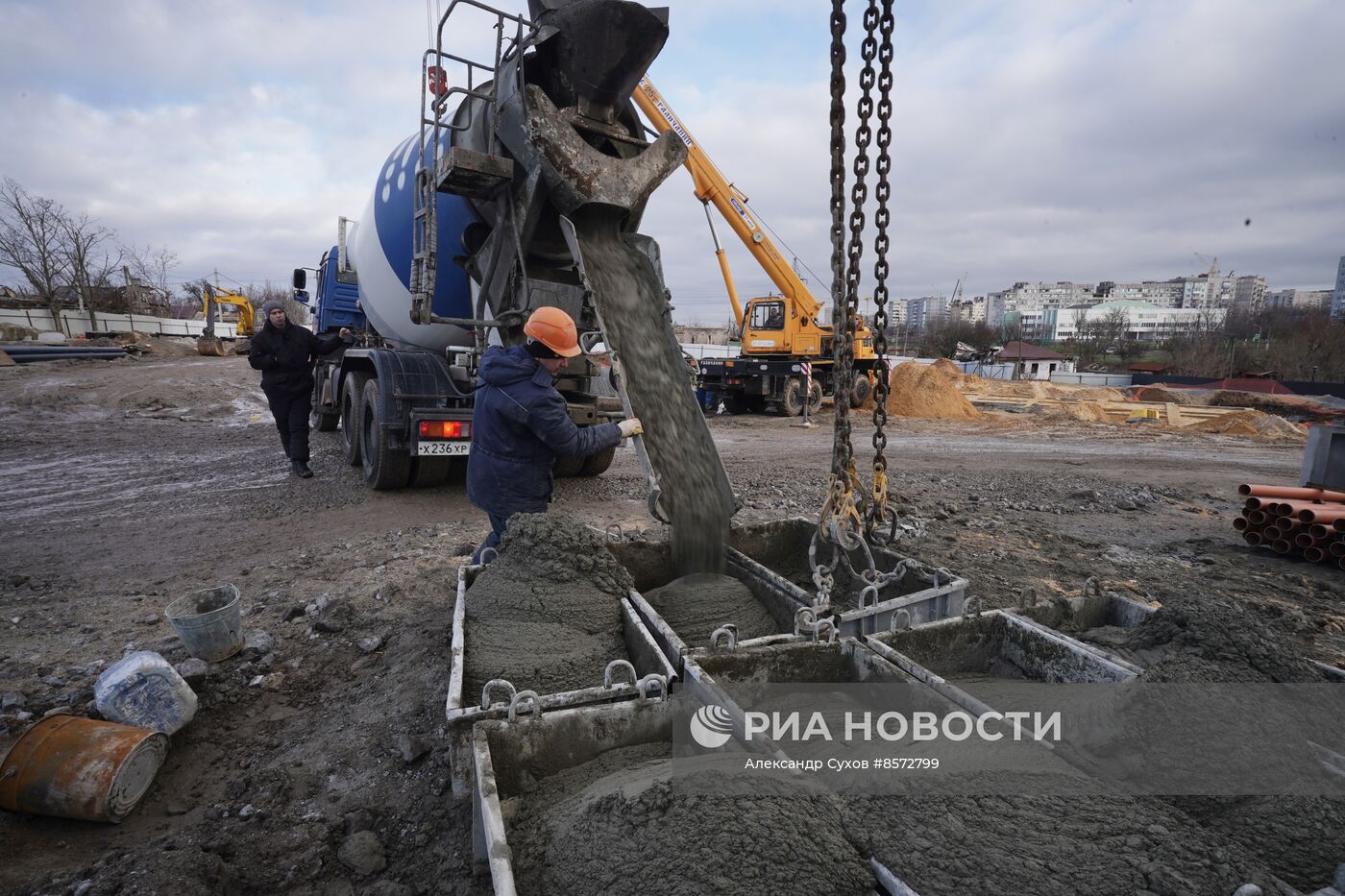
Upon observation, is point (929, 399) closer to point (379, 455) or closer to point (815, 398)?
point (815, 398)

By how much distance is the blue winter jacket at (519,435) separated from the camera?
3330 mm

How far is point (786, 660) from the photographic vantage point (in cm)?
236

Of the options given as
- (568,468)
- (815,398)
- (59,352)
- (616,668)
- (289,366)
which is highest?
(289,366)

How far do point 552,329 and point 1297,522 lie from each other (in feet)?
19.2

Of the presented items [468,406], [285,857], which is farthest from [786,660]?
[468,406]

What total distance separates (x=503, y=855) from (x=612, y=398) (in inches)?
193

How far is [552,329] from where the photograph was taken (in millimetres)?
3312

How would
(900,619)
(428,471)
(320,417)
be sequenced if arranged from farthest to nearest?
(320,417) → (428,471) → (900,619)

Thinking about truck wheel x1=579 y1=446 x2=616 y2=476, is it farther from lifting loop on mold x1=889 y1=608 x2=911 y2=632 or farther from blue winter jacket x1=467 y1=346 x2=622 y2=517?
lifting loop on mold x1=889 y1=608 x2=911 y2=632

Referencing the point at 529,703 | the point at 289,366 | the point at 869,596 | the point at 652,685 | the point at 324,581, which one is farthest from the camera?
the point at 289,366

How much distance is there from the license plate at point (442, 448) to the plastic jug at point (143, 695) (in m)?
3.05

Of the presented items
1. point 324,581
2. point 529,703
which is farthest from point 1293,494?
point 324,581

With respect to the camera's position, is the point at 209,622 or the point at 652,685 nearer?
the point at 652,685

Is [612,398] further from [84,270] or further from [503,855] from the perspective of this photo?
[84,270]
